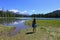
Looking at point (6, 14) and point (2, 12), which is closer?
point (2, 12)

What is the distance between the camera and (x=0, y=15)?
161 meters

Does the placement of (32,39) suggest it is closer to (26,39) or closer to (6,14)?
(26,39)

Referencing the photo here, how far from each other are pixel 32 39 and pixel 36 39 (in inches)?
19.7

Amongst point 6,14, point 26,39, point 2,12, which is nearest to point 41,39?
point 26,39

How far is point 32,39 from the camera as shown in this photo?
587 inches

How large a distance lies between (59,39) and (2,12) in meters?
151

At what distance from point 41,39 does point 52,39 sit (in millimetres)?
1361

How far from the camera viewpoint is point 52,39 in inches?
585

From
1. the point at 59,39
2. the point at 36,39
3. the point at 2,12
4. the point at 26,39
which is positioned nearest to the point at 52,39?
the point at 59,39

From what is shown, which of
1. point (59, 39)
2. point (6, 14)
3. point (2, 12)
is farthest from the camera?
point (6, 14)

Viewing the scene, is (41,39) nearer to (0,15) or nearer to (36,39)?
(36,39)

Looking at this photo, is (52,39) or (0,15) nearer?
(52,39)

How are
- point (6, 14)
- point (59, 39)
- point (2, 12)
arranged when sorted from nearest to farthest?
point (59, 39) < point (2, 12) < point (6, 14)

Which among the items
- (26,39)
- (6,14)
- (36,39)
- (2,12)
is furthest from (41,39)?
(6,14)
